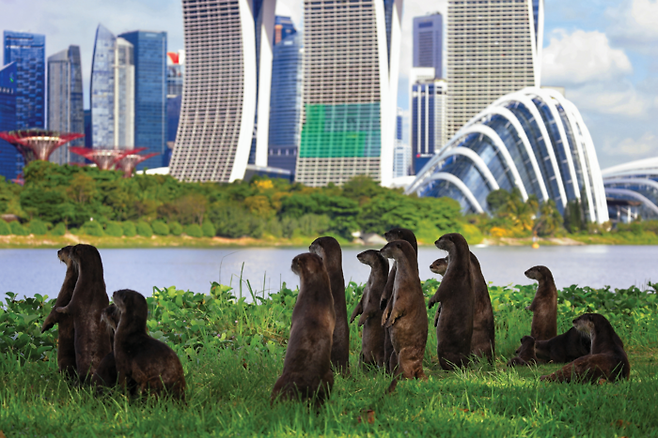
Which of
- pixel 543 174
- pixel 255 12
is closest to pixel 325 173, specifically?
pixel 255 12

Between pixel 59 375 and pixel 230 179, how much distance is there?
128 metres

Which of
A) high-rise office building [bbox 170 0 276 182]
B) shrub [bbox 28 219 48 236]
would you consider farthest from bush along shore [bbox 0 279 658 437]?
high-rise office building [bbox 170 0 276 182]

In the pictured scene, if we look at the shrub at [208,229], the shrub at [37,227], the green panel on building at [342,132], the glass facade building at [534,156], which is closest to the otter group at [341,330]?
the shrub at [37,227]

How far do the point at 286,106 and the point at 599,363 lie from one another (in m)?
183

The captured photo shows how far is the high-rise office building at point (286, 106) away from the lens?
183 metres

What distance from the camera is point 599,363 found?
17.3ft

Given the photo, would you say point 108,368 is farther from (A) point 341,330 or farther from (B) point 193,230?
(B) point 193,230

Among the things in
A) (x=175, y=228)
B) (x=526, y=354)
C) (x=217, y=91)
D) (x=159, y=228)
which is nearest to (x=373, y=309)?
(x=526, y=354)

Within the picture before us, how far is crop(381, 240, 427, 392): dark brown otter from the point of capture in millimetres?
5166

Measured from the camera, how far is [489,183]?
8225cm

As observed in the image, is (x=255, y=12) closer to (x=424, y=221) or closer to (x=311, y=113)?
(x=311, y=113)

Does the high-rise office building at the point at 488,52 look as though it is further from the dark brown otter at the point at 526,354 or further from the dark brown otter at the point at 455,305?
the dark brown otter at the point at 455,305

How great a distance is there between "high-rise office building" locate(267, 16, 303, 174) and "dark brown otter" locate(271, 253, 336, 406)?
176107 millimetres

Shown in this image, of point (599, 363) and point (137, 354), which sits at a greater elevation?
point (137, 354)
